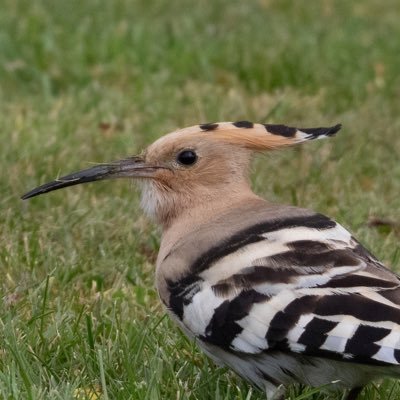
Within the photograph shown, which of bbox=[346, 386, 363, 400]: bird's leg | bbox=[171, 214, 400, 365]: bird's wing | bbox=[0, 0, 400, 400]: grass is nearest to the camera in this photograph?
bbox=[171, 214, 400, 365]: bird's wing

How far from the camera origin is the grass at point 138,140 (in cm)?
321

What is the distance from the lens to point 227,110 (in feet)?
19.0

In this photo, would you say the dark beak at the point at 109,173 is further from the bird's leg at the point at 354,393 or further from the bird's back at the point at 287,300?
the bird's leg at the point at 354,393

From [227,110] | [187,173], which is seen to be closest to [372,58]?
[227,110]

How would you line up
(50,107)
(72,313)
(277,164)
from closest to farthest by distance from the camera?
(72,313) < (277,164) < (50,107)

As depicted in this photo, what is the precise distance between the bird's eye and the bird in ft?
0.40

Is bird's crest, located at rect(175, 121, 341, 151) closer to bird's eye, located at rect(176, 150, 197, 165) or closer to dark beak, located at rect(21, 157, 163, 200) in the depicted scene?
bird's eye, located at rect(176, 150, 197, 165)

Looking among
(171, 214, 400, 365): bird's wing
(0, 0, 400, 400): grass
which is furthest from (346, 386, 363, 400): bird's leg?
(171, 214, 400, 365): bird's wing

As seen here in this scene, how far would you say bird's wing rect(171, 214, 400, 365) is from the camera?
8.81 feet

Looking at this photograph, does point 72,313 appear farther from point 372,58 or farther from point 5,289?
point 372,58

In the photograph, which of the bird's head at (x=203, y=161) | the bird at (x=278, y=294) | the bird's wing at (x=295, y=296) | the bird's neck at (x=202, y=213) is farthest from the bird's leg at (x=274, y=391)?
the bird's head at (x=203, y=161)

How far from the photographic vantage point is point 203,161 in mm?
3488

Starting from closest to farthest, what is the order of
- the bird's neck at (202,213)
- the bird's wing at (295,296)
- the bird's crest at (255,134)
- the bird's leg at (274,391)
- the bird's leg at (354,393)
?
the bird's wing at (295,296), the bird's leg at (274,391), the bird's leg at (354,393), the bird's neck at (202,213), the bird's crest at (255,134)

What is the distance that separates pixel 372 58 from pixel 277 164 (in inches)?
74.5
